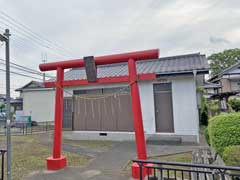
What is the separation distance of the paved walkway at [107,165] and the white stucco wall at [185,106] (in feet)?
2.85

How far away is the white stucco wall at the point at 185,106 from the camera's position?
7.05 meters

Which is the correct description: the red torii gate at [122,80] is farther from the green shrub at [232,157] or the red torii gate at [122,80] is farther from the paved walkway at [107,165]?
the green shrub at [232,157]

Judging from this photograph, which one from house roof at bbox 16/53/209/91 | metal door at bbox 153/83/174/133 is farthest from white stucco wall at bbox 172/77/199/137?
house roof at bbox 16/53/209/91

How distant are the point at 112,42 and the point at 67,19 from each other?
356 cm

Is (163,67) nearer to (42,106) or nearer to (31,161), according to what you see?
(31,161)

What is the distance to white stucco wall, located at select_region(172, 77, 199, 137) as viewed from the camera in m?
7.05

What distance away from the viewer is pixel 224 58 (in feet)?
101

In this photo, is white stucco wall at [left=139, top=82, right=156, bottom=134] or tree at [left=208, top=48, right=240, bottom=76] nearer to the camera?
white stucco wall at [left=139, top=82, right=156, bottom=134]

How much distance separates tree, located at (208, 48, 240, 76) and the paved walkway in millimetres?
27081

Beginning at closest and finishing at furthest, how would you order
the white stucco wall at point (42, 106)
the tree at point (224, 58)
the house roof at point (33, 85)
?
the white stucco wall at point (42, 106), the house roof at point (33, 85), the tree at point (224, 58)

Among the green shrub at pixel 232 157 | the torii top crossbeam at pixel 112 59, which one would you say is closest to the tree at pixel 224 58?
the torii top crossbeam at pixel 112 59

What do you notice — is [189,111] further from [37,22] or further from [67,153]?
[37,22]

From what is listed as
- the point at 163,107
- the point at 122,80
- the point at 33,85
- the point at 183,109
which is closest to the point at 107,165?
the point at 122,80

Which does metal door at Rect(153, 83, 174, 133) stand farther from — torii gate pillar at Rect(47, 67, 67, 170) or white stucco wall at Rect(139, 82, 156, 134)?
torii gate pillar at Rect(47, 67, 67, 170)
